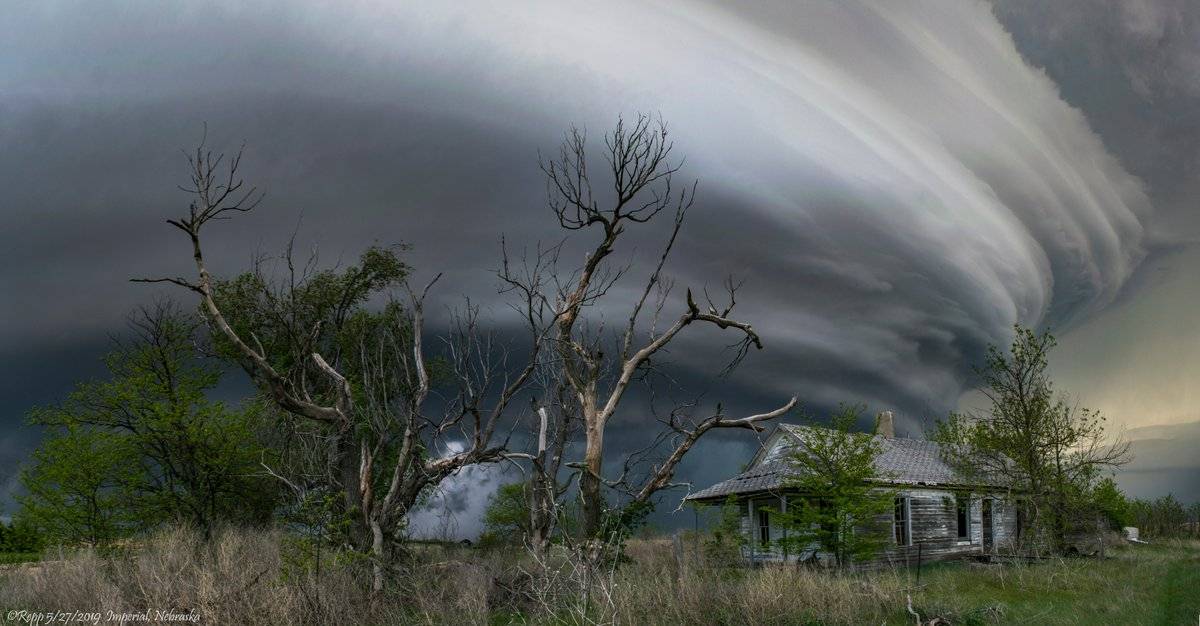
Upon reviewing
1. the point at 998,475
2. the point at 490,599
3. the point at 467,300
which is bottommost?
the point at 490,599

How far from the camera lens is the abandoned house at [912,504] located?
2961cm

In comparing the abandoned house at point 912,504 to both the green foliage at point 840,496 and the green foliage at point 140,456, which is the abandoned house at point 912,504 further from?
the green foliage at point 140,456

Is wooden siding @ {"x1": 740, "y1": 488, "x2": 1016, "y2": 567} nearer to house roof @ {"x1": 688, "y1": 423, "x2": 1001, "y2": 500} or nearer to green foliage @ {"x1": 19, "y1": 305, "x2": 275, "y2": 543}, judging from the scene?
house roof @ {"x1": 688, "y1": 423, "x2": 1001, "y2": 500}

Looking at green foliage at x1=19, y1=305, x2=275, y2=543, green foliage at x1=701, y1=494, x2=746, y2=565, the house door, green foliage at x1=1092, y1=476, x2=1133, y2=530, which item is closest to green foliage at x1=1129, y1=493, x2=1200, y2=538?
green foliage at x1=1092, y1=476, x2=1133, y2=530

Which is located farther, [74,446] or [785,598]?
[74,446]

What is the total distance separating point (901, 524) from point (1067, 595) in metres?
13.2

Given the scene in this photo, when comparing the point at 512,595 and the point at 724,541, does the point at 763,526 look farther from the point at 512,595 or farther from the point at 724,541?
the point at 512,595

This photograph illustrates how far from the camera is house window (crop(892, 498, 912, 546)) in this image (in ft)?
99.6

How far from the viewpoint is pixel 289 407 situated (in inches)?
642

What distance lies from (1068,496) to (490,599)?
24.2 meters

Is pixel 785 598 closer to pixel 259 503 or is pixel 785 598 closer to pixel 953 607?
pixel 953 607

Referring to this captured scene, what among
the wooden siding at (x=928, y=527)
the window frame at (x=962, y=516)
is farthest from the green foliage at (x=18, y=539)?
the window frame at (x=962, y=516)

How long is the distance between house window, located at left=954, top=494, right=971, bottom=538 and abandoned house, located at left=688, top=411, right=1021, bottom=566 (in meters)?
0.04

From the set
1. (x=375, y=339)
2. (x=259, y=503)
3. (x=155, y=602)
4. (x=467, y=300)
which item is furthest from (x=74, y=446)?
(x=155, y=602)
